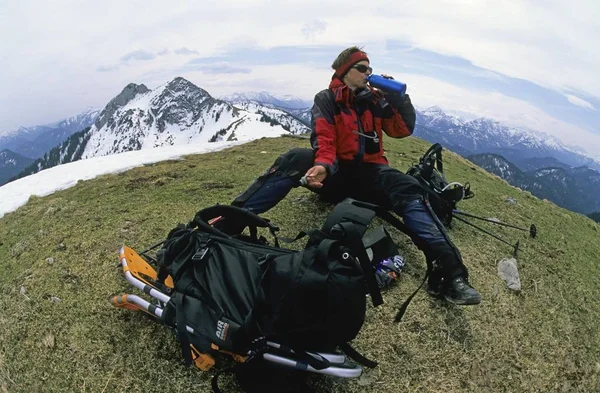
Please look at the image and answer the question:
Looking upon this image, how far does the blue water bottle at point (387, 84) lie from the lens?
6.23 metres

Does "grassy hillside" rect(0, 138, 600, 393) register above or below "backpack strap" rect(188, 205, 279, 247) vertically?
below

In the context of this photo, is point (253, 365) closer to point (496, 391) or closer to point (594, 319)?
point (496, 391)

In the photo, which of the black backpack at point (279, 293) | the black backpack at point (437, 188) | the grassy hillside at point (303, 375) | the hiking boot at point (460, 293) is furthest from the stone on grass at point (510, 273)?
the black backpack at point (279, 293)

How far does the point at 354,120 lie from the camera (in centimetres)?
662

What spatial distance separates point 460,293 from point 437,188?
140 inches

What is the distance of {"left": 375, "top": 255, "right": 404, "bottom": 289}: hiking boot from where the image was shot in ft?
18.9

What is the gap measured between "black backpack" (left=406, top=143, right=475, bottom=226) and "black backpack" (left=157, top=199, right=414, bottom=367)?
4.67 meters

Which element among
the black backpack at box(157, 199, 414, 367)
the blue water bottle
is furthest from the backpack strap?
the blue water bottle

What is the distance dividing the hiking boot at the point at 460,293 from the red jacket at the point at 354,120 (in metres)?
2.62

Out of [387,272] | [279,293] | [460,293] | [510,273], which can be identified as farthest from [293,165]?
[510,273]

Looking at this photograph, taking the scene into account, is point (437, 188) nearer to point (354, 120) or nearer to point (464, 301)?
point (354, 120)

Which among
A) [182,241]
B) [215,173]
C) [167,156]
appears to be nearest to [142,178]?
[215,173]

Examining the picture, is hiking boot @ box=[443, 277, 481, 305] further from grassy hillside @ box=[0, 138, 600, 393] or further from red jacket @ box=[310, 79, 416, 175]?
red jacket @ box=[310, 79, 416, 175]

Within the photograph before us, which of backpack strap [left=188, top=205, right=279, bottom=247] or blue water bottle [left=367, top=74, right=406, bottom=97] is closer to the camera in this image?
backpack strap [left=188, top=205, right=279, bottom=247]
